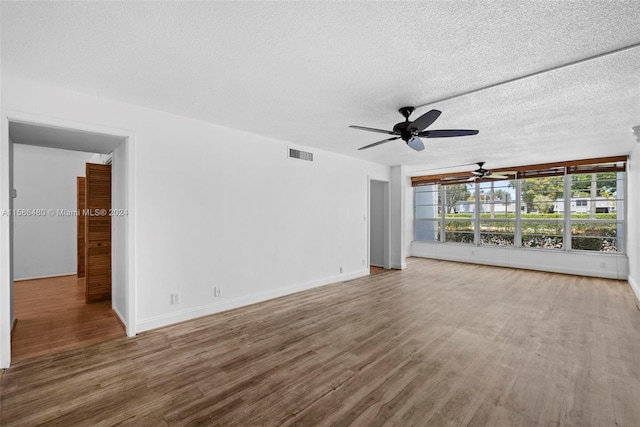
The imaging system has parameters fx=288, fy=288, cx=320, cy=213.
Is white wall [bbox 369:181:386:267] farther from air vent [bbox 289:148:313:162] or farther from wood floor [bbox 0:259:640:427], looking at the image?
wood floor [bbox 0:259:640:427]

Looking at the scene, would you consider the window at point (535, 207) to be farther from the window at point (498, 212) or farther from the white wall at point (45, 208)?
the white wall at point (45, 208)

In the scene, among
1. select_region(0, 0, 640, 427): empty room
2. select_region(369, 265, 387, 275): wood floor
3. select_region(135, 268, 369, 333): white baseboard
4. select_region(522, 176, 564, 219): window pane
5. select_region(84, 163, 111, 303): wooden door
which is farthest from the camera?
select_region(522, 176, 564, 219): window pane

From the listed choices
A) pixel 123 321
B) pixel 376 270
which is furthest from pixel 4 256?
pixel 376 270

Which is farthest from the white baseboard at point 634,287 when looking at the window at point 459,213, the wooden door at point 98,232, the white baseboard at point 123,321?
the wooden door at point 98,232

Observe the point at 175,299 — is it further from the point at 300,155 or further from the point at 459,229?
the point at 459,229

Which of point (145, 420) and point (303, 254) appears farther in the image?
point (303, 254)

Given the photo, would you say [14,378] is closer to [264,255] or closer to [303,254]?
[264,255]

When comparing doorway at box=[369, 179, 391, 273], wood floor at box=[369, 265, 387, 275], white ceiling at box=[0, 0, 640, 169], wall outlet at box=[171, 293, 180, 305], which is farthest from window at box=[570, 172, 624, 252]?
wall outlet at box=[171, 293, 180, 305]

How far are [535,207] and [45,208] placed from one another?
11.7 meters

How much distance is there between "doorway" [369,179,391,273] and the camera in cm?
753

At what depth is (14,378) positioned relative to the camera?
244cm

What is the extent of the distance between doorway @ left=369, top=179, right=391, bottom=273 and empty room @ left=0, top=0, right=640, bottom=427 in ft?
4.01

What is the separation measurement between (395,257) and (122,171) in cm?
613

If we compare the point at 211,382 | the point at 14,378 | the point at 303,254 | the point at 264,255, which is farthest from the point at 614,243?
the point at 14,378
